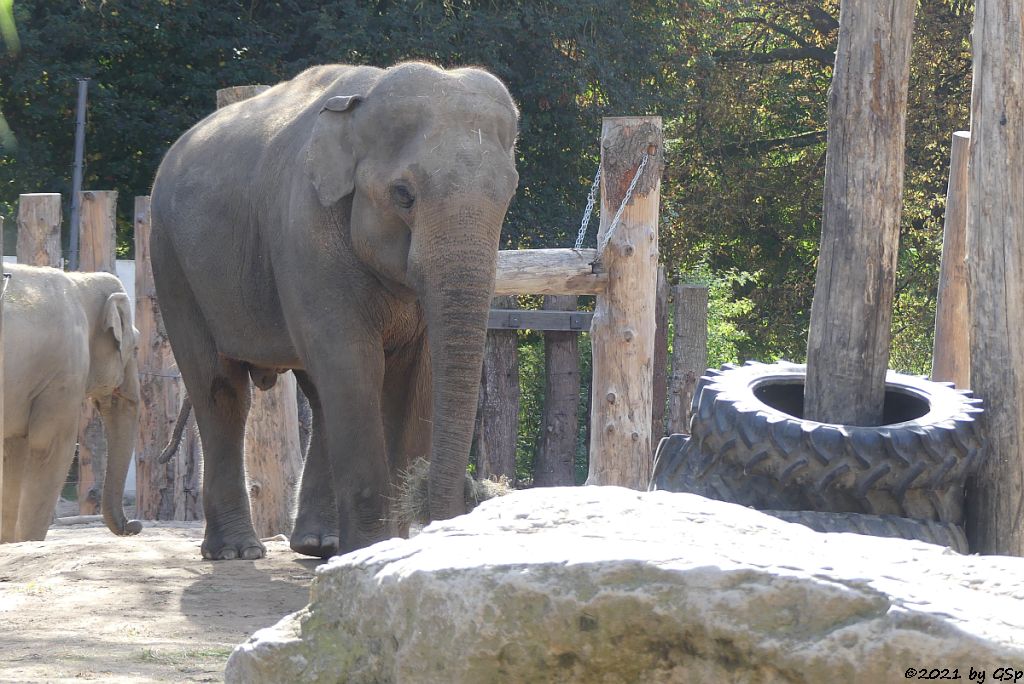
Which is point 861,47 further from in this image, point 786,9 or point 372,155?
point 786,9

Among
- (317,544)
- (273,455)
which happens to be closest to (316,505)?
(317,544)

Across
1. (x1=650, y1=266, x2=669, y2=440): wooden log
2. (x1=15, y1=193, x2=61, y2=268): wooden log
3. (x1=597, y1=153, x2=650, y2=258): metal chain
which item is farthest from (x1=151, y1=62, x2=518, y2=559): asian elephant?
(x1=15, y1=193, x2=61, y2=268): wooden log

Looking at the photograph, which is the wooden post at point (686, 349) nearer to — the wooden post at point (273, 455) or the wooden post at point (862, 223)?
the wooden post at point (273, 455)

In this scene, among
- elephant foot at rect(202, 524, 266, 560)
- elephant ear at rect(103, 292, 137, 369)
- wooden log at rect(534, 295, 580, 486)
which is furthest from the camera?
elephant ear at rect(103, 292, 137, 369)

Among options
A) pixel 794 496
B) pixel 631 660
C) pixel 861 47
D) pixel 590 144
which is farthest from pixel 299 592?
pixel 590 144

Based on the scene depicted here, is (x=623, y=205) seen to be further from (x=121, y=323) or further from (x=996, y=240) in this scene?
(x=121, y=323)

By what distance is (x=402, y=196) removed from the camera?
5.35 meters

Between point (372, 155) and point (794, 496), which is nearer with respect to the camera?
point (794, 496)

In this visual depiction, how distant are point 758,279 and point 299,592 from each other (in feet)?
47.6

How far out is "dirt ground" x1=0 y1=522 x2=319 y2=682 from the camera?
392 cm

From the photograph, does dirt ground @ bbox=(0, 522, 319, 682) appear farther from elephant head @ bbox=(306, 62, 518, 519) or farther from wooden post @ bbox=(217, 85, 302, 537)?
wooden post @ bbox=(217, 85, 302, 537)

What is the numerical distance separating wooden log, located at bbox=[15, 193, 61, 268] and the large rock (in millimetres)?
9177

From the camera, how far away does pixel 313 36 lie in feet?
51.2

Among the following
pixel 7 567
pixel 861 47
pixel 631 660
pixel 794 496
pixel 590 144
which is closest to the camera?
pixel 631 660
